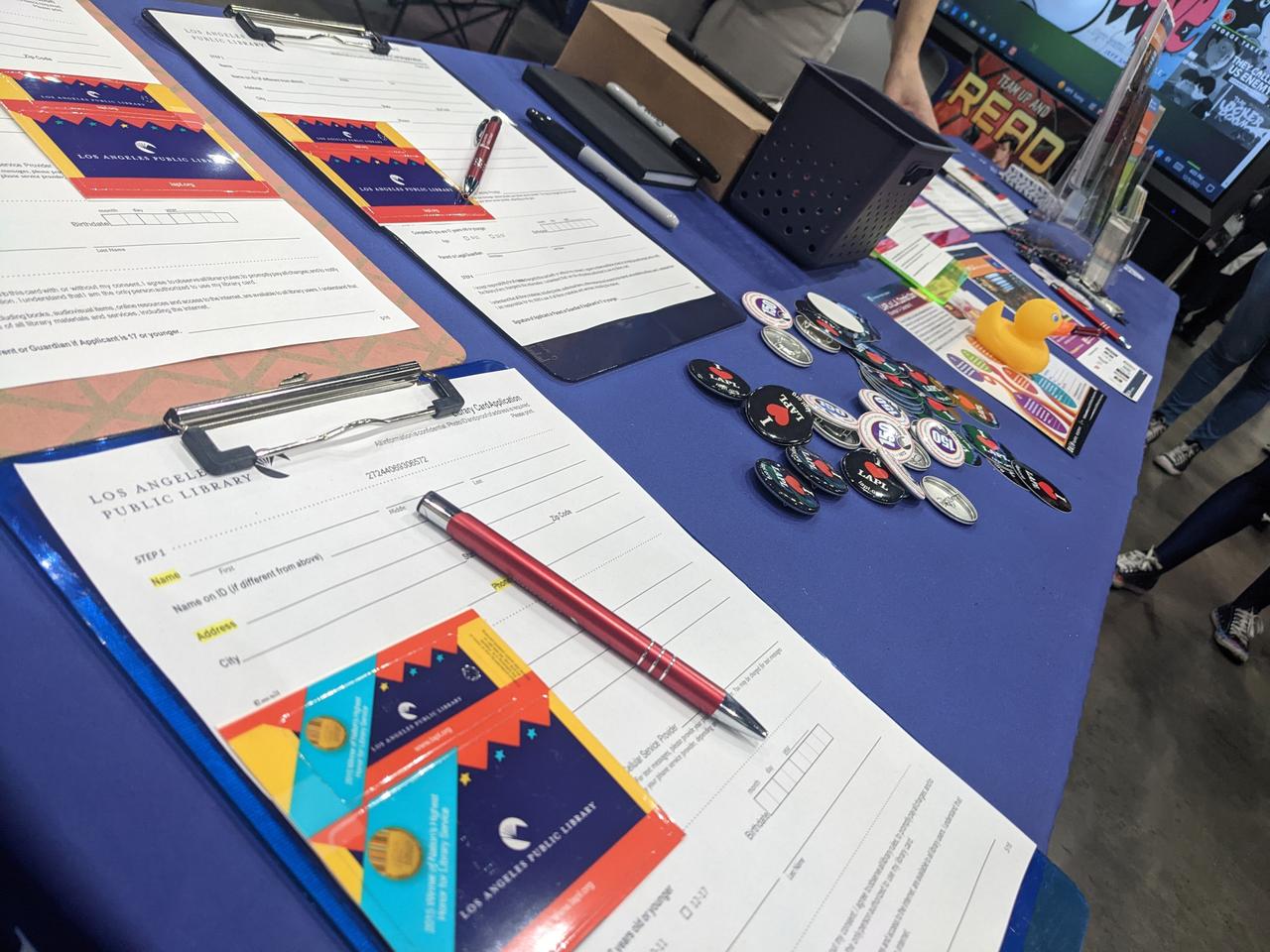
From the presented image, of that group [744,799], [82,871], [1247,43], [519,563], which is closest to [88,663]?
[82,871]

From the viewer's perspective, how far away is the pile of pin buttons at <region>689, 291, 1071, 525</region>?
64 centimetres

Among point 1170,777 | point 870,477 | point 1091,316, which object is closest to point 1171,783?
point 1170,777

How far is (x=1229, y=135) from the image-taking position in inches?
97.2

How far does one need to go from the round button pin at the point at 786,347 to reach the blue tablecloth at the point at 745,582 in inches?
0.5

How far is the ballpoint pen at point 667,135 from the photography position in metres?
0.97

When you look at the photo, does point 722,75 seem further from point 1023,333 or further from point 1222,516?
point 1222,516

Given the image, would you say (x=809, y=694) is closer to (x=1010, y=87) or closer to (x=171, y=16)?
(x=171, y=16)

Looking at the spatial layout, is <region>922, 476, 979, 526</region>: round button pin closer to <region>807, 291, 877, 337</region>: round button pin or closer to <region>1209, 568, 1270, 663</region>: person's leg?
<region>807, 291, 877, 337</region>: round button pin

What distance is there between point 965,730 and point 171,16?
2.88ft

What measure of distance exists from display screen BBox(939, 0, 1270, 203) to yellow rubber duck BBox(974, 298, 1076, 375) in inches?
83.6

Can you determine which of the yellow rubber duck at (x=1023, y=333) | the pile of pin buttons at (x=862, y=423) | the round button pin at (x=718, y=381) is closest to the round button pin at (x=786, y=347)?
the pile of pin buttons at (x=862, y=423)

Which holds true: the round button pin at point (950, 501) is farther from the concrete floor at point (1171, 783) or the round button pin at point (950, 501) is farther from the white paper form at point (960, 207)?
the concrete floor at point (1171, 783)

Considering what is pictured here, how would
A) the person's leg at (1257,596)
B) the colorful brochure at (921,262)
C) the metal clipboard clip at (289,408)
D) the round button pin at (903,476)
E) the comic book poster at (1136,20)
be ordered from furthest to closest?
the comic book poster at (1136,20), the person's leg at (1257,596), the colorful brochure at (921,262), the round button pin at (903,476), the metal clipboard clip at (289,408)

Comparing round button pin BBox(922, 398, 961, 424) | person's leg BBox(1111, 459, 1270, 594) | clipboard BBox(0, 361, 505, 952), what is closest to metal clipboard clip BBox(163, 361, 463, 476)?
clipboard BBox(0, 361, 505, 952)
